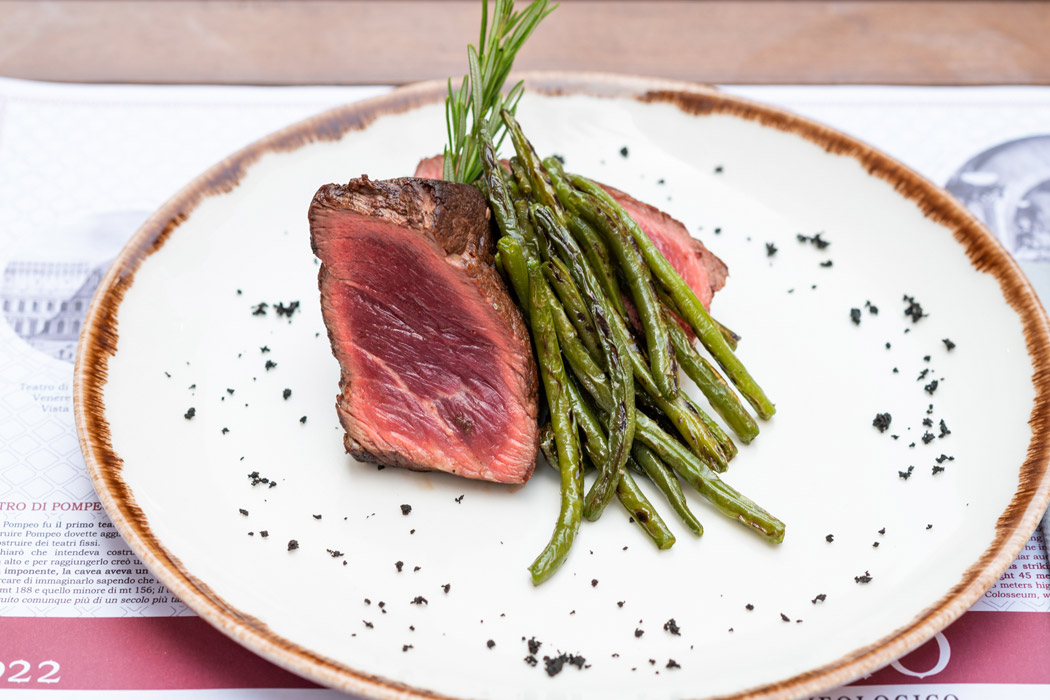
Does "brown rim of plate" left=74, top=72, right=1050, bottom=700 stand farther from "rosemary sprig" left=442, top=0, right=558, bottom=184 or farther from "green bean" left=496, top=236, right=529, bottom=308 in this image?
"green bean" left=496, top=236, right=529, bottom=308

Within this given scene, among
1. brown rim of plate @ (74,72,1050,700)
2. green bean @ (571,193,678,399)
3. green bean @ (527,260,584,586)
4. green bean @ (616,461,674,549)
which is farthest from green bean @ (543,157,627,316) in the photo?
brown rim of plate @ (74,72,1050,700)

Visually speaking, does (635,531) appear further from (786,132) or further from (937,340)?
(786,132)

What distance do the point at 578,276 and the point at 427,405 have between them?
2.08 ft

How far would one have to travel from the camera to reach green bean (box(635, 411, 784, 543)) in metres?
2.60

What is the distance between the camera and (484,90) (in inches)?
116

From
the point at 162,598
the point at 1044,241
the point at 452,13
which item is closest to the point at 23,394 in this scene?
the point at 162,598

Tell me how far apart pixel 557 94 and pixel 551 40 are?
1.17 m

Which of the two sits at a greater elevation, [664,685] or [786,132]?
[786,132]

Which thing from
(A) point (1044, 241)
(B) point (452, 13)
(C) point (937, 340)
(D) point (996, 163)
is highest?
(B) point (452, 13)

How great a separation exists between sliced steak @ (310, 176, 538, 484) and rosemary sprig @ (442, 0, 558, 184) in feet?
1.01

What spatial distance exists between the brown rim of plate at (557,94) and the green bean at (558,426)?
0.58 m

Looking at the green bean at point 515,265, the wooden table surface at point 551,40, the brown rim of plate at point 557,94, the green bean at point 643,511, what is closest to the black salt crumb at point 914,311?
the brown rim of plate at point 557,94

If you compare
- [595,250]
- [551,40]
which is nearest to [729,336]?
→ [595,250]

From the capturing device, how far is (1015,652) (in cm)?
255
